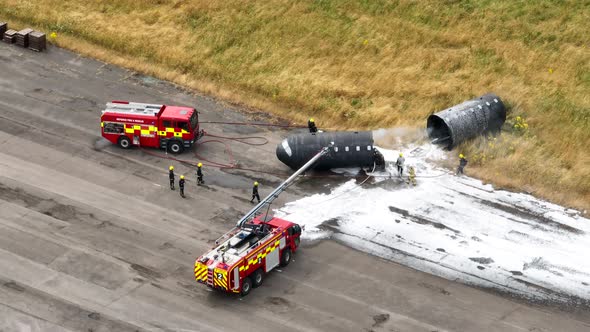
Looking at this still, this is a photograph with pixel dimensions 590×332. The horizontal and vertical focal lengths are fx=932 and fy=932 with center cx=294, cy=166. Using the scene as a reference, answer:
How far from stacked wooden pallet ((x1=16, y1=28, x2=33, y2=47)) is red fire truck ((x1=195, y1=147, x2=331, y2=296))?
1040 inches

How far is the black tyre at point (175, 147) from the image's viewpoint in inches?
1928

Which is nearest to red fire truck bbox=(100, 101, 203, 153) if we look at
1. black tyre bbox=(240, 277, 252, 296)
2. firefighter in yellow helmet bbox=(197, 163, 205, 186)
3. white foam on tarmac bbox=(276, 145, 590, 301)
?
firefighter in yellow helmet bbox=(197, 163, 205, 186)

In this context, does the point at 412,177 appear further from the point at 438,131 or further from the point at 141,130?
the point at 141,130

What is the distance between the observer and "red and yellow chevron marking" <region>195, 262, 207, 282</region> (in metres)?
37.1

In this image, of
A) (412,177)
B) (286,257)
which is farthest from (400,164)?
(286,257)

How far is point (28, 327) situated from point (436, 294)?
647 inches

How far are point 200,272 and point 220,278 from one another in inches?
39.8

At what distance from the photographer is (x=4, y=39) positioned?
61125 mm

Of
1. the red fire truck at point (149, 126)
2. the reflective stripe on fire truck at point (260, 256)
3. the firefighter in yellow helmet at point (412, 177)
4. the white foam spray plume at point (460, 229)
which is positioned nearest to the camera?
the reflective stripe on fire truck at point (260, 256)

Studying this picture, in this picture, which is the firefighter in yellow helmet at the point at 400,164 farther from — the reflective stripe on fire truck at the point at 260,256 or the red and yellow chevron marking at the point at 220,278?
the red and yellow chevron marking at the point at 220,278

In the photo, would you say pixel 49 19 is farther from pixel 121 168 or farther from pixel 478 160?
pixel 478 160

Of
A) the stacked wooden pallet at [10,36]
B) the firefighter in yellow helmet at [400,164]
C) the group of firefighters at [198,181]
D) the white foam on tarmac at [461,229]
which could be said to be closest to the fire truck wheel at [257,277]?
the white foam on tarmac at [461,229]

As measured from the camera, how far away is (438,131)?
51219 mm

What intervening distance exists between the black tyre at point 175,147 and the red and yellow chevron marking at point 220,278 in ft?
44.6
